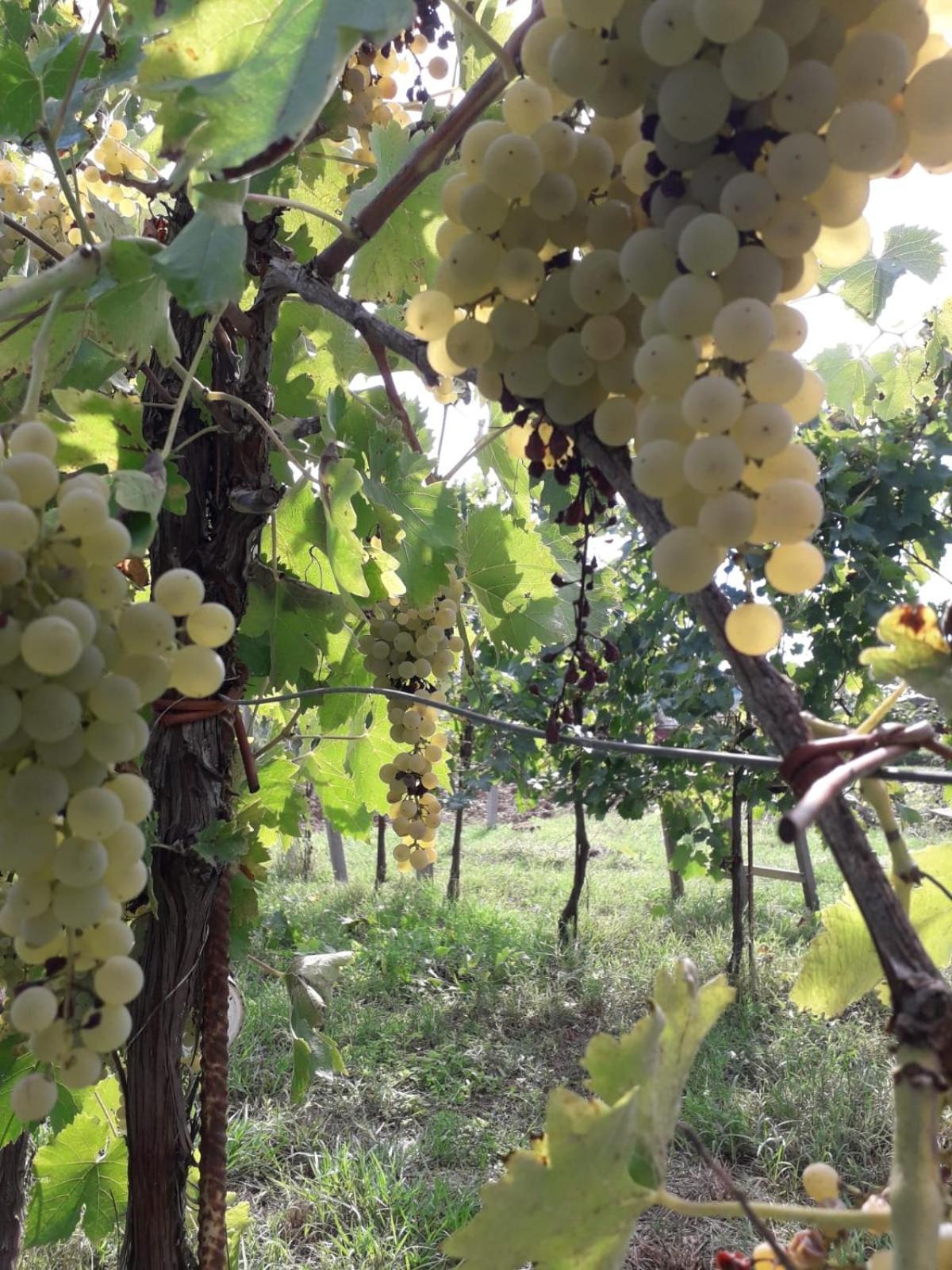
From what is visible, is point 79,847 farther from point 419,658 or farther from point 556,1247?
point 419,658

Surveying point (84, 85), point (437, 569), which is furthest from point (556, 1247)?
point (84, 85)

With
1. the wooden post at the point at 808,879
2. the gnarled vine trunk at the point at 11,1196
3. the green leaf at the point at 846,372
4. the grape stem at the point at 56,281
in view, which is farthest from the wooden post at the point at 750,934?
the grape stem at the point at 56,281

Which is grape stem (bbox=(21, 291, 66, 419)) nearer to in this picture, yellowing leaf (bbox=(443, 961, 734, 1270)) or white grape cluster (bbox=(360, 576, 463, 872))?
yellowing leaf (bbox=(443, 961, 734, 1270))

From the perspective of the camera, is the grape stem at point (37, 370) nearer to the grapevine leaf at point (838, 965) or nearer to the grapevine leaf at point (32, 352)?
the grapevine leaf at point (32, 352)

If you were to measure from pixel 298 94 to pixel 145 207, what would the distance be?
1.28 metres

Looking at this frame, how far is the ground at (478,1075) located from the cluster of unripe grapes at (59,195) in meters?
1.55

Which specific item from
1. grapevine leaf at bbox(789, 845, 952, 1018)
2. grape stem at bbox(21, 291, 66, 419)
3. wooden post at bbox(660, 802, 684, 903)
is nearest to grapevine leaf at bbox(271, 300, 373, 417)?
grape stem at bbox(21, 291, 66, 419)

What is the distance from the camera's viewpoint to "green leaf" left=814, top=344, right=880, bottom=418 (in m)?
1.89

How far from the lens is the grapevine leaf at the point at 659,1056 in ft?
1.45

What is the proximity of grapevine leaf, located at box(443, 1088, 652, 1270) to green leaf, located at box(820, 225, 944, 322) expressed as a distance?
94 cm

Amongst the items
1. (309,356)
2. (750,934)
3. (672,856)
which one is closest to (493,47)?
Result: (309,356)

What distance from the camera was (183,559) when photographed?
104cm

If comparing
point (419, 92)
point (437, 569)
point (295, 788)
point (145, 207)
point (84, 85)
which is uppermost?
point (419, 92)

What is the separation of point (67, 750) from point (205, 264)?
32cm
